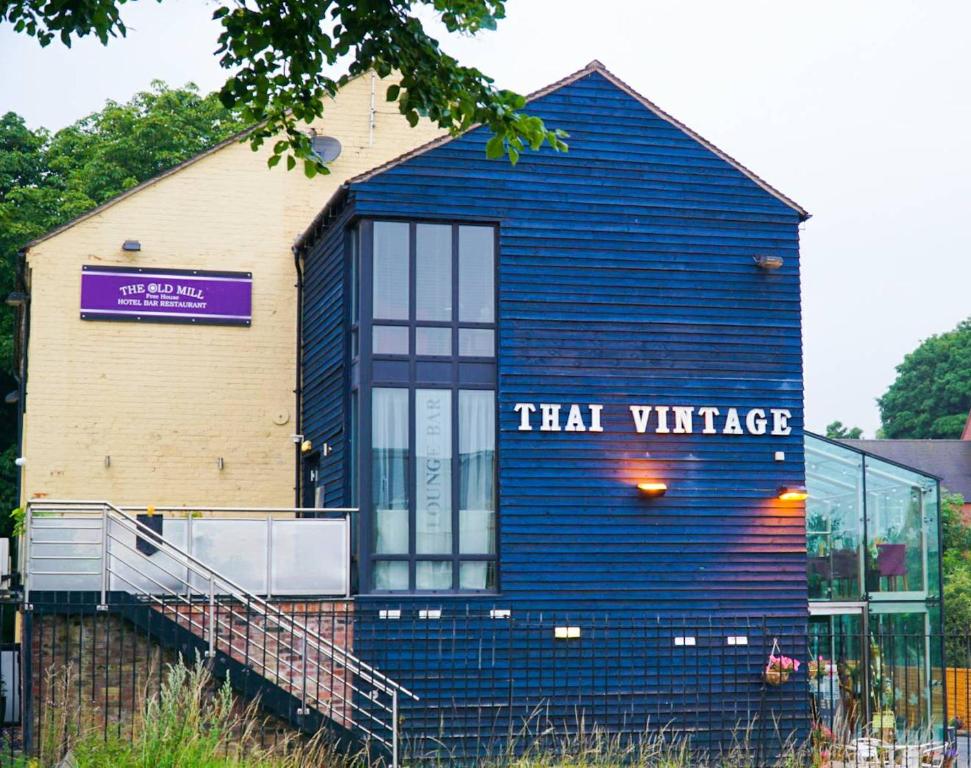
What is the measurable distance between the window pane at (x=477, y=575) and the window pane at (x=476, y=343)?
2650 millimetres

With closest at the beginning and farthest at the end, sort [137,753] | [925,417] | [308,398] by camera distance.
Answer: [137,753] → [308,398] → [925,417]

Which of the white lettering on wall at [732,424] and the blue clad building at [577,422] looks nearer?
the blue clad building at [577,422]

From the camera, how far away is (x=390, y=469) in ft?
61.8

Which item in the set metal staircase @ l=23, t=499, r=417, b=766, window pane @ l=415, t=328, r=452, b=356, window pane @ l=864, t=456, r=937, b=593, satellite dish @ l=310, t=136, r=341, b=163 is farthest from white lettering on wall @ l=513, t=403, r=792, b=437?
satellite dish @ l=310, t=136, r=341, b=163

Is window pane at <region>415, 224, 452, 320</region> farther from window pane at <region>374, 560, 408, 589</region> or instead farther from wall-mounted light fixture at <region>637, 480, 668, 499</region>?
wall-mounted light fixture at <region>637, 480, 668, 499</region>

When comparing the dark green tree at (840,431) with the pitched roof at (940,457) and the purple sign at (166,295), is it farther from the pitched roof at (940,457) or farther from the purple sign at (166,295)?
the purple sign at (166,295)

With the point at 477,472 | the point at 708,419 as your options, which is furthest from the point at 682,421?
the point at 477,472

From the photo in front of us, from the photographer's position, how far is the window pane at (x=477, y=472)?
1897 cm

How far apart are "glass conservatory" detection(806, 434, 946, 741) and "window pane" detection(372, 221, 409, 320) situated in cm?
792

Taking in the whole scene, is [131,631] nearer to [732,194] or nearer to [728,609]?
[728,609]

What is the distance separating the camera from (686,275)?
2012cm

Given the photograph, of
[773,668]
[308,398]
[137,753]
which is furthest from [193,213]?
[137,753]

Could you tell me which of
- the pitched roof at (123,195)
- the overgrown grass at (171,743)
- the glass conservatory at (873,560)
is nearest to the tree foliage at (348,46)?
the overgrown grass at (171,743)

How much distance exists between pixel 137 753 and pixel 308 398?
438 inches
